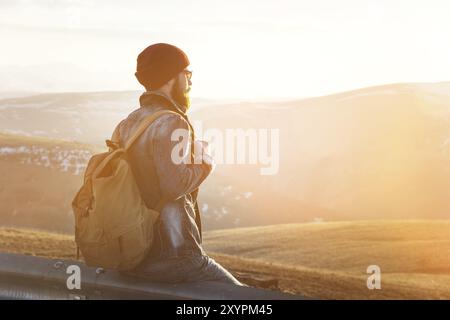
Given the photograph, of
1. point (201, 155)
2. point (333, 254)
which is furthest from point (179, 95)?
point (333, 254)

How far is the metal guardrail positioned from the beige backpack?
0.72 ft

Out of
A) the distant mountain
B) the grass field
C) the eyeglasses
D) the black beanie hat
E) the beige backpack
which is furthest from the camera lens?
the distant mountain

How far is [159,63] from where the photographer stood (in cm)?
553

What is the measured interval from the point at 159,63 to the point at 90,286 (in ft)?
5.62

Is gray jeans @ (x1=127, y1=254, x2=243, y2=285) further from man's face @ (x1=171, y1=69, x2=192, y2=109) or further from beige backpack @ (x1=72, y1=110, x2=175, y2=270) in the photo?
man's face @ (x1=171, y1=69, x2=192, y2=109)

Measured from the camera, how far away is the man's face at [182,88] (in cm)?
562

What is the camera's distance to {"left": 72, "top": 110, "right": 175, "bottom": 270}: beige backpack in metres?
5.36

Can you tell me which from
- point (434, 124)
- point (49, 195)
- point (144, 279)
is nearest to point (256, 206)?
point (49, 195)

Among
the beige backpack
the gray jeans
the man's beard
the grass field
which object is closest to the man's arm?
the beige backpack

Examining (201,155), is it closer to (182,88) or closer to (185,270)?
(182,88)

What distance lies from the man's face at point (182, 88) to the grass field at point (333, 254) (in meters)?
1.59

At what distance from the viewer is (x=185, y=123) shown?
542 centimetres
